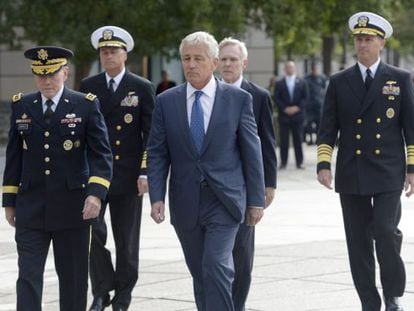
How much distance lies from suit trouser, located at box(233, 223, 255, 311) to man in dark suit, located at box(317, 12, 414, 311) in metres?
0.77

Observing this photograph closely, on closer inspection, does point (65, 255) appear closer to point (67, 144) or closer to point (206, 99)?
point (67, 144)

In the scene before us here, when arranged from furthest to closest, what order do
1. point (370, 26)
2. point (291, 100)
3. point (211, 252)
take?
1. point (291, 100)
2. point (370, 26)
3. point (211, 252)

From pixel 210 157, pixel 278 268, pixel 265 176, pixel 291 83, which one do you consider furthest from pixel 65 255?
pixel 291 83

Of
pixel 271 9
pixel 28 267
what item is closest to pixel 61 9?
pixel 271 9

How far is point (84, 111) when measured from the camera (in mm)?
8102

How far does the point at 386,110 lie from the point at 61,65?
231cm

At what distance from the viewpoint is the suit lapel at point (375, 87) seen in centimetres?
903

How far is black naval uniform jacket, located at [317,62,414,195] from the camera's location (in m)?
9.01

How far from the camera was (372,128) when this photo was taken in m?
9.02

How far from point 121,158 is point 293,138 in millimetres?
14467

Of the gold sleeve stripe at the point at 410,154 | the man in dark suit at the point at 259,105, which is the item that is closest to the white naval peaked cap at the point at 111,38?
the man in dark suit at the point at 259,105

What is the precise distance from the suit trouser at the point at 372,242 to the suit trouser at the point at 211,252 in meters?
1.55

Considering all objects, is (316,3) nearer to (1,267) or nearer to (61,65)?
(1,267)

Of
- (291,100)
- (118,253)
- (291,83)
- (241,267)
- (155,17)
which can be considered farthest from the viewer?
(155,17)
